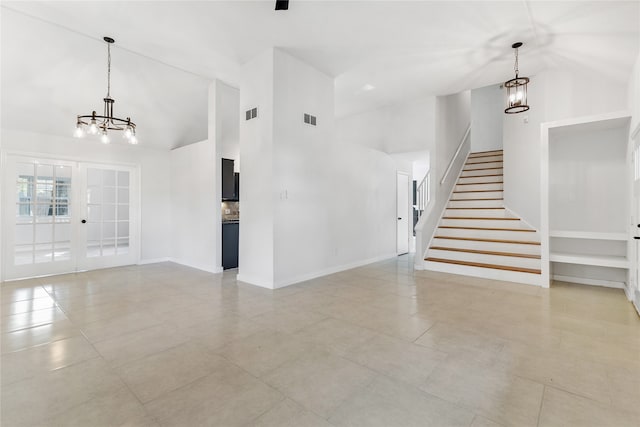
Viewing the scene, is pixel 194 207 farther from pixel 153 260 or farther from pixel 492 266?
pixel 492 266

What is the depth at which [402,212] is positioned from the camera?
7910 millimetres

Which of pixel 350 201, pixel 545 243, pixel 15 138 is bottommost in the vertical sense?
pixel 545 243

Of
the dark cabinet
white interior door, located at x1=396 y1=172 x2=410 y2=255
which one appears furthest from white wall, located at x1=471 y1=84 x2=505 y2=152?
the dark cabinet

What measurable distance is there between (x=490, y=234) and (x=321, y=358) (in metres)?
4.75

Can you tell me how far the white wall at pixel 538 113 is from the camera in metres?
4.51

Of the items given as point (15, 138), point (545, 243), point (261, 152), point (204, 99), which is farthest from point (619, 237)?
point (15, 138)

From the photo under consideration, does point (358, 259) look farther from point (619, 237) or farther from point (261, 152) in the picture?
point (619, 237)

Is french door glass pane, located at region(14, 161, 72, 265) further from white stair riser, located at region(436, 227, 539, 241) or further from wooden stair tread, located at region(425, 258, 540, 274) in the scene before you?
white stair riser, located at region(436, 227, 539, 241)

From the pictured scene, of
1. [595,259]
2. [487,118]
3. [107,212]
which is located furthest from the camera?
[487,118]

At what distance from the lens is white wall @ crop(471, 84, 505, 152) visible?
855cm

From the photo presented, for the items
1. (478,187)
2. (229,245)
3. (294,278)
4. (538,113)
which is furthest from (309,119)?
(478,187)

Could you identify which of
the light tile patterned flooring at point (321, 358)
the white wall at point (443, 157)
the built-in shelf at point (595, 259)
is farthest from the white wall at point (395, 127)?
the light tile patterned flooring at point (321, 358)

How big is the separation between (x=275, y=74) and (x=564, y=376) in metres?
4.57

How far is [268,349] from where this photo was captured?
2525mm
